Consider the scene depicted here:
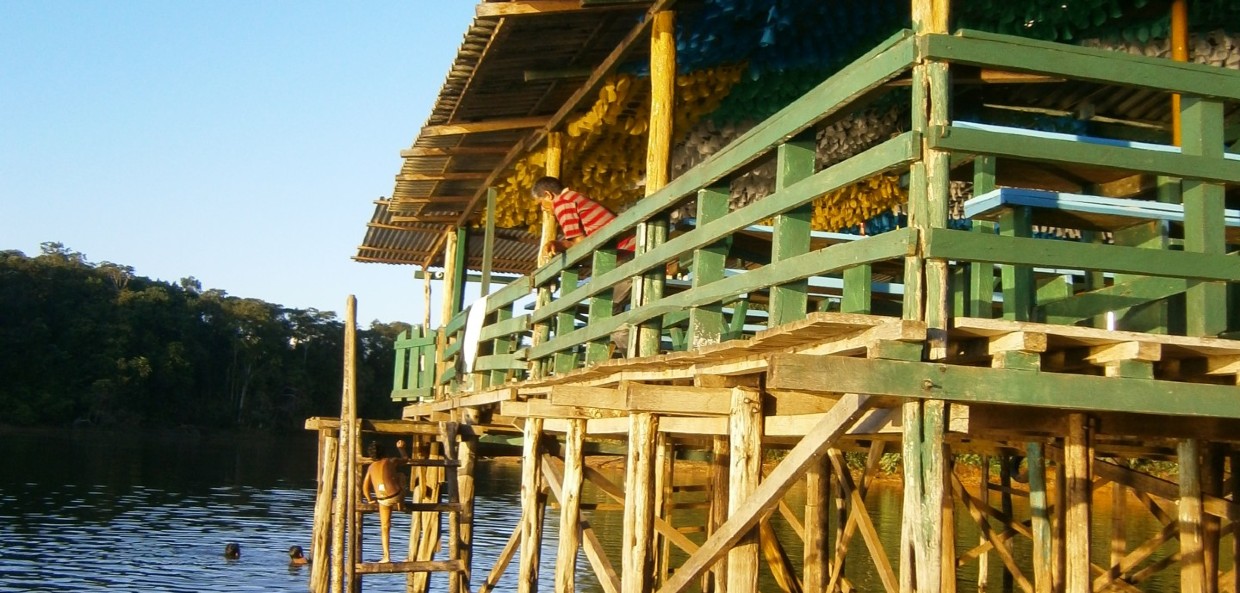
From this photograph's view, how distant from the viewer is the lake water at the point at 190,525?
2214cm

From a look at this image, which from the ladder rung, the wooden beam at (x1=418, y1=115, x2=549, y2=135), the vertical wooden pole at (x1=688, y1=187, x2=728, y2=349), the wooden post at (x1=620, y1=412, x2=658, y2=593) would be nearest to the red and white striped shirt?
the wooden beam at (x1=418, y1=115, x2=549, y2=135)

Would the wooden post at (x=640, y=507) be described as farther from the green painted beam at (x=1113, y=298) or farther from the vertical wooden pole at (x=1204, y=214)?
the vertical wooden pole at (x=1204, y=214)

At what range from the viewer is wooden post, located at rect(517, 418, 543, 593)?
28.7 ft

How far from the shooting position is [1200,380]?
→ 5.29m

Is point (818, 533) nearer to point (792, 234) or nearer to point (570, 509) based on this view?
point (570, 509)

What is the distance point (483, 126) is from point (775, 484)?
682cm

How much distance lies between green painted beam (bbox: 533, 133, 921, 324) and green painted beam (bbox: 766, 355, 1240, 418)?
2.49 feet

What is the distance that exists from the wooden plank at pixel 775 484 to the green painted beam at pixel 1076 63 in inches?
49.7

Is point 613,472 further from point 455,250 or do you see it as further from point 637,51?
point 637,51

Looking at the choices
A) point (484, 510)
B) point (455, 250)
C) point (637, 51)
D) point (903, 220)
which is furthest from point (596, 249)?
point (484, 510)

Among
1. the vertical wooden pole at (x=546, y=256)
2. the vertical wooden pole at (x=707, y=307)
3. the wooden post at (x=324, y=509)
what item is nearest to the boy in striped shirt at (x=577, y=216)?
the vertical wooden pole at (x=546, y=256)

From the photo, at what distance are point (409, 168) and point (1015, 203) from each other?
26.7 ft

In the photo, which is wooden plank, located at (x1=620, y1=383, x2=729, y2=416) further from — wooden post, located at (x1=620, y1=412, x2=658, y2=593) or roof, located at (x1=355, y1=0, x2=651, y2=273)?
roof, located at (x1=355, y1=0, x2=651, y2=273)

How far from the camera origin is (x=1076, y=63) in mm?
4941
